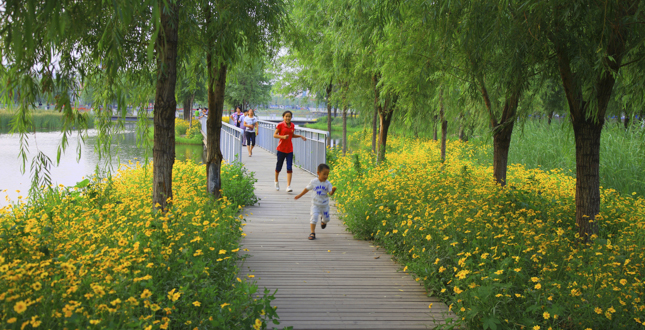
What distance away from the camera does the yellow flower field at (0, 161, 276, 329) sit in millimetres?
2920

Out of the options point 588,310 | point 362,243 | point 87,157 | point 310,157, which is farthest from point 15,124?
point 87,157

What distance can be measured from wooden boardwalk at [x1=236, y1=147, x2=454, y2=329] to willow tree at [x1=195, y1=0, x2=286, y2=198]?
6.06 feet

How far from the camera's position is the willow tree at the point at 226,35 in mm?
6012

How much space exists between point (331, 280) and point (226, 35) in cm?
328

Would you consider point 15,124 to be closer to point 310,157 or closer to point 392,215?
point 392,215

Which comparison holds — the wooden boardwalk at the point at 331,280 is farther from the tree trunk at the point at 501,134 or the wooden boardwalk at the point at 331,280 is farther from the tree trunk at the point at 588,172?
the tree trunk at the point at 501,134

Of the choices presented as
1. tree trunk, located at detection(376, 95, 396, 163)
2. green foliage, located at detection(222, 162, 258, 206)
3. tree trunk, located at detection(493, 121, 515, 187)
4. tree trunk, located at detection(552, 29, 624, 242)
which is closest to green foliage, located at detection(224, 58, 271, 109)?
tree trunk, located at detection(376, 95, 396, 163)

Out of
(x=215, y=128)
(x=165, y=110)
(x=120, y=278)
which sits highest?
(x=165, y=110)

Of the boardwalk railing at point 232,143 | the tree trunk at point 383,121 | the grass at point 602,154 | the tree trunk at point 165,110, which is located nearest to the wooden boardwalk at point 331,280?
the tree trunk at point 165,110

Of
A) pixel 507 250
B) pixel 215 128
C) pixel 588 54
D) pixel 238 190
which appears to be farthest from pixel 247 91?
pixel 507 250

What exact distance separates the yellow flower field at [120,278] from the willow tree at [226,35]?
2105mm

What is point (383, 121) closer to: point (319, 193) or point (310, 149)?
point (310, 149)

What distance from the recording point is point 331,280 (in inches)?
212

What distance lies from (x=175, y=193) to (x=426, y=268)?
Answer: 167 inches
